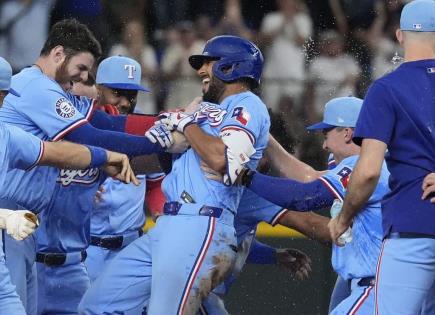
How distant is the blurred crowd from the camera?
10.3 m

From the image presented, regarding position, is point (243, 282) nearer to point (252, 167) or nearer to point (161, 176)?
point (161, 176)

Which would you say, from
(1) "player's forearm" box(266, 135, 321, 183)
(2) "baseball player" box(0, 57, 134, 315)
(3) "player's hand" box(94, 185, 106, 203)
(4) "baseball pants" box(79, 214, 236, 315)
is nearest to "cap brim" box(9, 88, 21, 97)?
(2) "baseball player" box(0, 57, 134, 315)

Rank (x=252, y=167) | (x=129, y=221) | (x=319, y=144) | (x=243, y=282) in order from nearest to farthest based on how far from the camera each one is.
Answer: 1. (x=252, y=167)
2. (x=129, y=221)
3. (x=243, y=282)
4. (x=319, y=144)

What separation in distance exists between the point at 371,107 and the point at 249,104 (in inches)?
43.3

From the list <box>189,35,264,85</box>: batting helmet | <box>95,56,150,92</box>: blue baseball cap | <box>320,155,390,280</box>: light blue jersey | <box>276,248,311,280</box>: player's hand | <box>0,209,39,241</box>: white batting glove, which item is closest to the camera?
<box>0,209,39,241</box>: white batting glove

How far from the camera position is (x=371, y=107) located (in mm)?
5586

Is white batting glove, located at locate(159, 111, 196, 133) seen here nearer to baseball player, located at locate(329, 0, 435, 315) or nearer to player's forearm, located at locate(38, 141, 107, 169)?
player's forearm, located at locate(38, 141, 107, 169)

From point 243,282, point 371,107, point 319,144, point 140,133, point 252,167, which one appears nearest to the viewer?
point 371,107

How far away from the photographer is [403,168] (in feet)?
18.7

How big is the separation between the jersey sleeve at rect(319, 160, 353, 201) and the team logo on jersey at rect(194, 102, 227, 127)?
0.62 m

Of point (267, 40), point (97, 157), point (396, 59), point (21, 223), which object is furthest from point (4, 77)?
point (396, 59)

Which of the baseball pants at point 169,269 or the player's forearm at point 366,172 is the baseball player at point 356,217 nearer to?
the baseball pants at point 169,269

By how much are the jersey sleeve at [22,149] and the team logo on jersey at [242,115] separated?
1.00 meters

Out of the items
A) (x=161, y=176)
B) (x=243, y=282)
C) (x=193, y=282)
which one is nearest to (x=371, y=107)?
(x=193, y=282)
